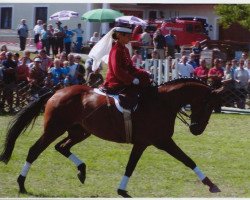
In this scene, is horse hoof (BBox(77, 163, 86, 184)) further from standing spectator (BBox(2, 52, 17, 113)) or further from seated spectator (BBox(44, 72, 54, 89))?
seated spectator (BBox(44, 72, 54, 89))

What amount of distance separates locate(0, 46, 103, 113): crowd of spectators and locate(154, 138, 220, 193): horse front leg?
10.8 meters

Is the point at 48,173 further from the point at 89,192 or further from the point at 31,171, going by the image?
the point at 89,192

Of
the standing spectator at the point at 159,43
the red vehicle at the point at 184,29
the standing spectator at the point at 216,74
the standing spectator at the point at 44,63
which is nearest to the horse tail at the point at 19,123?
the standing spectator at the point at 44,63

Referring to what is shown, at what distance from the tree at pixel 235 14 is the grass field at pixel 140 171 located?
44.0ft

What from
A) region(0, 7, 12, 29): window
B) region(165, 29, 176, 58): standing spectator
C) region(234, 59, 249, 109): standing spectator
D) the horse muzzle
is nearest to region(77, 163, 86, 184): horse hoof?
the horse muzzle

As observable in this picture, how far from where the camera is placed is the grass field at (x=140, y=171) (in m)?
10.2

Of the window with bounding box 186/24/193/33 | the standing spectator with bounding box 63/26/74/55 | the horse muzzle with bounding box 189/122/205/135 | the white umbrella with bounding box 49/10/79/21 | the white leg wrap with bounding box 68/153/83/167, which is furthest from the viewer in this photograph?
the window with bounding box 186/24/193/33

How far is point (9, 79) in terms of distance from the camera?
20734mm

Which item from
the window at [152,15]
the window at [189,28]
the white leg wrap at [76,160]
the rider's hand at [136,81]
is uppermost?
the rider's hand at [136,81]

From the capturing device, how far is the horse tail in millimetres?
10781

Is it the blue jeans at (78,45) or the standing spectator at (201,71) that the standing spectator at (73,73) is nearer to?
the standing spectator at (201,71)

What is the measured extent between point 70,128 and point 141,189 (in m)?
1.46

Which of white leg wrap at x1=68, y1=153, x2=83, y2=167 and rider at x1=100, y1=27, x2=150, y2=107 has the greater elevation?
rider at x1=100, y1=27, x2=150, y2=107

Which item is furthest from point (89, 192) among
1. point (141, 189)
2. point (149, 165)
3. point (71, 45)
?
point (71, 45)
